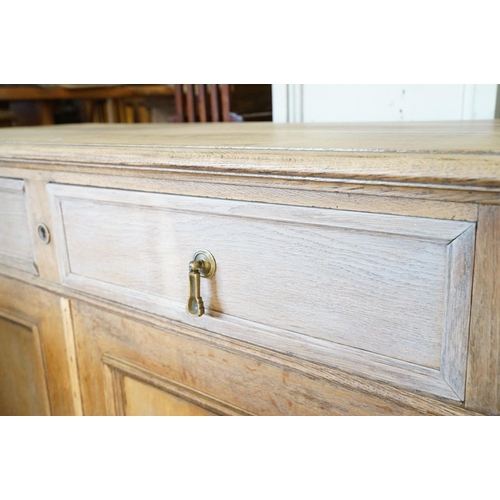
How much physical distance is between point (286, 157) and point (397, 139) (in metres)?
0.10

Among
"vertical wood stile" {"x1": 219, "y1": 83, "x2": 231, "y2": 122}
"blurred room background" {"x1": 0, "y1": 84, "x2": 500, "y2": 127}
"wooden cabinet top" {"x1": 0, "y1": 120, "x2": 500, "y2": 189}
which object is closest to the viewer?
"wooden cabinet top" {"x1": 0, "y1": 120, "x2": 500, "y2": 189}

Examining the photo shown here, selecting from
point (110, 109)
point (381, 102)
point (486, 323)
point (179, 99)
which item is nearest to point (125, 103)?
point (110, 109)

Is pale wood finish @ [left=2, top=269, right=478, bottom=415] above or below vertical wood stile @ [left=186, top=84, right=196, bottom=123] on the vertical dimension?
below

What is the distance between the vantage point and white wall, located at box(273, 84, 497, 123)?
66 centimetres

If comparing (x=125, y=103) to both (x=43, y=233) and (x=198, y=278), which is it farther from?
(x=198, y=278)

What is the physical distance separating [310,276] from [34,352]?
1.36ft

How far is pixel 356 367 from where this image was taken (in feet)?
1.25

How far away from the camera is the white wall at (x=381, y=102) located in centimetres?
66

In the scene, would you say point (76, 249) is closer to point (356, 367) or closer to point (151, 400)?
point (151, 400)

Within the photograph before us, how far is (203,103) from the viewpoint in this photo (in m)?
0.93

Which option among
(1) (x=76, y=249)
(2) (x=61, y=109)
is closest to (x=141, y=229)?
(1) (x=76, y=249)

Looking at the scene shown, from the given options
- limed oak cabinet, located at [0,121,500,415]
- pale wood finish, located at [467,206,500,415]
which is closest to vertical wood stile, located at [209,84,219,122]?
limed oak cabinet, located at [0,121,500,415]

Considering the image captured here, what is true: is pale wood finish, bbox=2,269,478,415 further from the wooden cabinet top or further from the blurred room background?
the blurred room background

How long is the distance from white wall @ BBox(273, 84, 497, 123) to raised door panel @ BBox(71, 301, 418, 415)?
43cm
